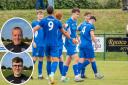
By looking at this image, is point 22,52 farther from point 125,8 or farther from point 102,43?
point 125,8

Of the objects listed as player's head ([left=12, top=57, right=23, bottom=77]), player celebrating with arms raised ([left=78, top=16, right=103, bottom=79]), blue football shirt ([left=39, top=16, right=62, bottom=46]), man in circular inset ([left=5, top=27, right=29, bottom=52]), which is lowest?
player celebrating with arms raised ([left=78, top=16, right=103, bottom=79])

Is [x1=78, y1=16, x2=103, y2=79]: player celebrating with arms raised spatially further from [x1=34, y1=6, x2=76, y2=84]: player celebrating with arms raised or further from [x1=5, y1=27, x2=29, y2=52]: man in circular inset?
[x1=5, y1=27, x2=29, y2=52]: man in circular inset

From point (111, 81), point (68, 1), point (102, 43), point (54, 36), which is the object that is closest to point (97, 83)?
point (111, 81)

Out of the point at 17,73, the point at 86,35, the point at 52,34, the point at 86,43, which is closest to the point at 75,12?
the point at 86,35

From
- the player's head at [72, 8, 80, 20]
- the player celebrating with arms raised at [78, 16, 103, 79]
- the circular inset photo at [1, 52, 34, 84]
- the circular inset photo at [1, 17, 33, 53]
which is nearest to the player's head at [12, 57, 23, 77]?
the circular inset photo at [1, 52, 34, 84]

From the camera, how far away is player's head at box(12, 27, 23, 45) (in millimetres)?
9737

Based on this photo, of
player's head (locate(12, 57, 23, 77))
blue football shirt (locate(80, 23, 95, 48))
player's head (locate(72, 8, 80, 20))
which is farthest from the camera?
blue football shirt (locate(80, 23, 95, 48))

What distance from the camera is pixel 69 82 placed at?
55.5 feet

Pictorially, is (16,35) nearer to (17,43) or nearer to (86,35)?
(17,43)

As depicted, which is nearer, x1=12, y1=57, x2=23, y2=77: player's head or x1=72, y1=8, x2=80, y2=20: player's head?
x1=12, y1=57, x2=23, y2=77: player's head

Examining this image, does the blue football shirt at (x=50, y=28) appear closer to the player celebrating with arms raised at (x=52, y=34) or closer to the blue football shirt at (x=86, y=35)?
the player celebrating with arms raised at (x=52, y=34)

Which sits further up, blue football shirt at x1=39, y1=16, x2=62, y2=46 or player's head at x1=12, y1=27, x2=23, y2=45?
player's head at x1=12, y1=27, x2=23, y2=45

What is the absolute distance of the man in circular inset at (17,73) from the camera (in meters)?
9.70

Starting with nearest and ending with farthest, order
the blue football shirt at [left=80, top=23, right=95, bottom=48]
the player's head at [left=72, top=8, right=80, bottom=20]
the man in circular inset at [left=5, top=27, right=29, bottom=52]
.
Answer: the man in circular inset at [left=5, top=27, right=29, bottom=52], the player's head at [left=72, top=8, right=80, bottom=20], the blue football shirt at [left=80, top=23, right=95, bottom=48]
